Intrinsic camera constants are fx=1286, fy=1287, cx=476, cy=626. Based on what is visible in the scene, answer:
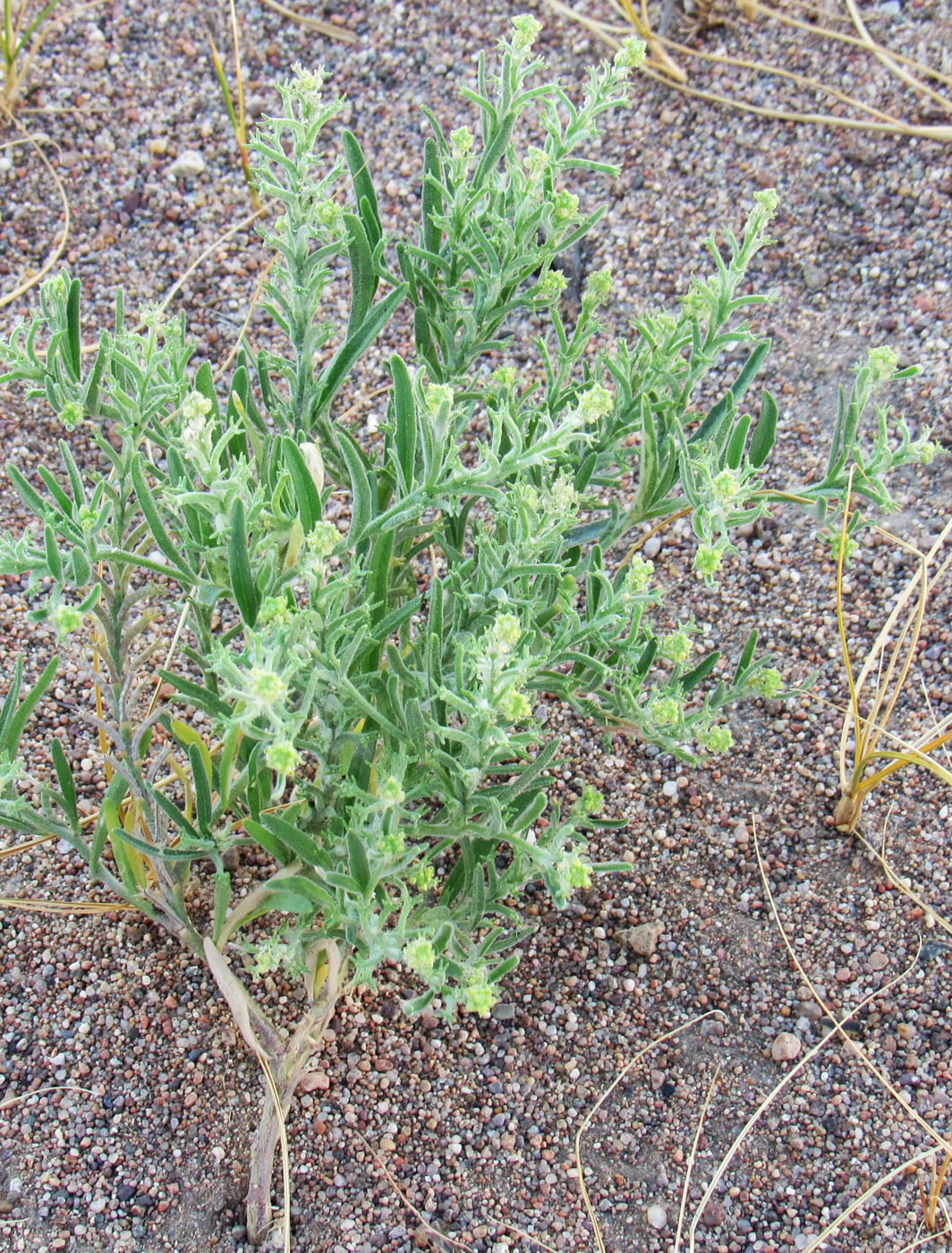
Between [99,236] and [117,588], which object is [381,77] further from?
[117,588]

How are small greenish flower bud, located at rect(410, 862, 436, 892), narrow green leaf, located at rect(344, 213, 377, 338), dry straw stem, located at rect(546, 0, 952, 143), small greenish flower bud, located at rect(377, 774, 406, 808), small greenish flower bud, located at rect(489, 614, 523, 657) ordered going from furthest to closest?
dry straw stem, located at rect(546, 0, 952, 143)
narrow green leaf, located at rect(344, 213, 377, 338)
small greenish flower bud, located at rect(410, 862, 436, 892)
small greenish flower bud, located at rect(377, 774, 406, 808)
small greenish flower bud, located at rect(489, 614, 523, 657)

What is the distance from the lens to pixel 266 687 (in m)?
1.34

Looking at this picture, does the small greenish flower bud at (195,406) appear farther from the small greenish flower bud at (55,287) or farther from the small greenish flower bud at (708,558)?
the small greenish flower bud at (708,558)

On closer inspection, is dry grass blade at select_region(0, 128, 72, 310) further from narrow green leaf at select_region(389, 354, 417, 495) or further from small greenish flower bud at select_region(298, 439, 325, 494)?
narrow green leaf at select_region(389, 354, 417, 495)

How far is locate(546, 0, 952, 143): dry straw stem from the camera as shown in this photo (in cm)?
352

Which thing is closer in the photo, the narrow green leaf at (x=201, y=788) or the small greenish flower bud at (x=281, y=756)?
the small greenish flower bud at (x=281, y=756)

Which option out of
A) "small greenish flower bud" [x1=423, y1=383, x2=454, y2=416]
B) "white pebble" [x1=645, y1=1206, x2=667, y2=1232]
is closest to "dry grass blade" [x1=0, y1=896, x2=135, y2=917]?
"white pebble" [x1=645, y1=1206, x2=667, y2=1232]

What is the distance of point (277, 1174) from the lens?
2.07m

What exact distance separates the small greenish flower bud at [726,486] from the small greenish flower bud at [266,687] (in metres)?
0.64

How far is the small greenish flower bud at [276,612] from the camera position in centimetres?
146

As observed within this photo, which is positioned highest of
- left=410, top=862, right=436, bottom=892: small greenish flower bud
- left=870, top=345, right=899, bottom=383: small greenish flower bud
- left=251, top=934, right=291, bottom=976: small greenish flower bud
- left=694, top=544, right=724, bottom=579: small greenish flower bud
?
left=870, top=345, right=899, bottom=383: small greenish flower bud

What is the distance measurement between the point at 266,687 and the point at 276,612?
15 centimetres

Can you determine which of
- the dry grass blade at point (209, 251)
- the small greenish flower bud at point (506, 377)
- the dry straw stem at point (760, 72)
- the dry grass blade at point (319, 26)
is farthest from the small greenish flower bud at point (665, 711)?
the dry grass blade at point (319, 26)

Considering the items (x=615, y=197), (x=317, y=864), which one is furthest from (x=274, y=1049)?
(x=615, y=197)
